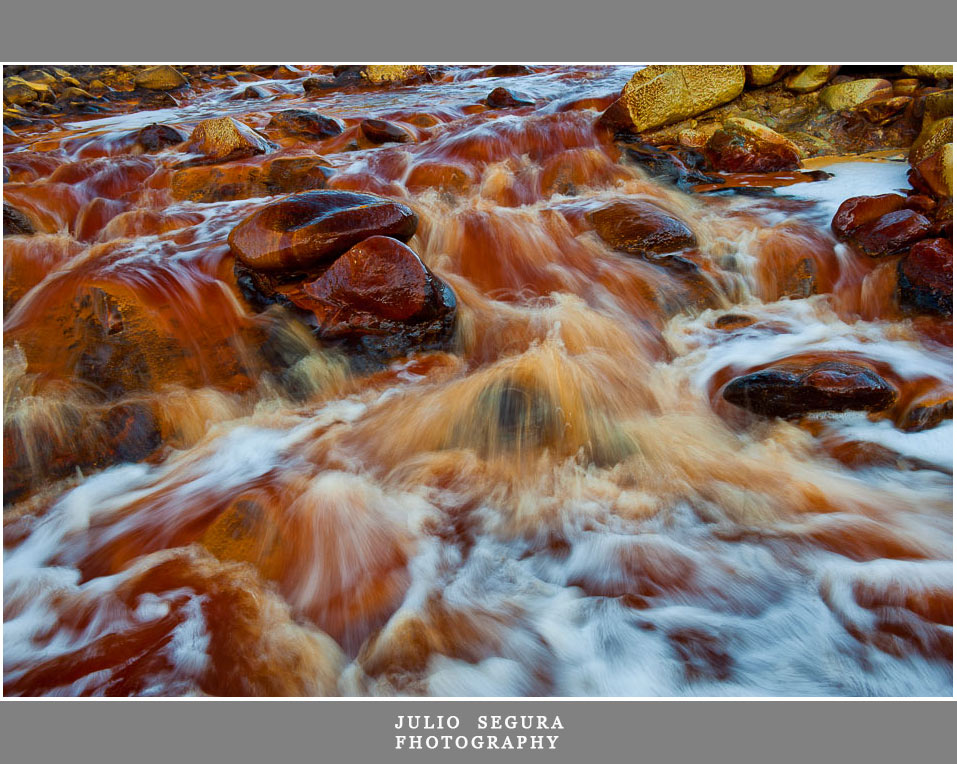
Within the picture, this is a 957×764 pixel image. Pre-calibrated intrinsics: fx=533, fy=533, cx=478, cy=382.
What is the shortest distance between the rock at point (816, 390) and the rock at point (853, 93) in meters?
4.38

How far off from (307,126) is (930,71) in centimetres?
721

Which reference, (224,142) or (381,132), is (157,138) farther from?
(381,132)

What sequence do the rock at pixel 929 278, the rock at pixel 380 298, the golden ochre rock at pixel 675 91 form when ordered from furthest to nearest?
1. the golden ochre rock at pixel 675 91
2. the rock at pixel 929 278
3. the rock at pixel 380 298

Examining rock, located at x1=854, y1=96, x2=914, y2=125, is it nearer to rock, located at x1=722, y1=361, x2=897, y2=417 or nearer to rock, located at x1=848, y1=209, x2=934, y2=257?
rock, located at x1=848, y1=209, x2=934, y2=257

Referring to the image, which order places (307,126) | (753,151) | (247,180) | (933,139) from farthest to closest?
(307,126)
(753,151)
(247,180)
(933,139)

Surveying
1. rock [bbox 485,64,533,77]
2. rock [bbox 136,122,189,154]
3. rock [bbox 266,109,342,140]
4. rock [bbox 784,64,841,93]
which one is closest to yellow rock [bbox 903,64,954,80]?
rock [bbox 784,64,841,93]

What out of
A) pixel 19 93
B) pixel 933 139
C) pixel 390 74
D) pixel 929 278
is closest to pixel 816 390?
pixel 929 278

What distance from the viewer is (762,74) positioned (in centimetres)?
617

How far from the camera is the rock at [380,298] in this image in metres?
3.45

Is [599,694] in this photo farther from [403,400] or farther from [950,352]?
[950,352]

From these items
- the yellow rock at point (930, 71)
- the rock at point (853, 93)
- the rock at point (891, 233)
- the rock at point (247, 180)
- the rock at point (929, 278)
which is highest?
the yellow rock at point (930, 71)

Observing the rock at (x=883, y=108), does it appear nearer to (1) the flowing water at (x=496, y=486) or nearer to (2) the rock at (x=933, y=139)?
(2) the rock at (x=933, y=139)

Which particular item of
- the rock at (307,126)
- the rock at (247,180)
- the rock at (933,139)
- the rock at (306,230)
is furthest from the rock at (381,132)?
the rock at (933,139)

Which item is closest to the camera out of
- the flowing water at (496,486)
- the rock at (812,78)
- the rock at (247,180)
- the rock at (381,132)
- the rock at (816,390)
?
the flowing water at (496,486)
